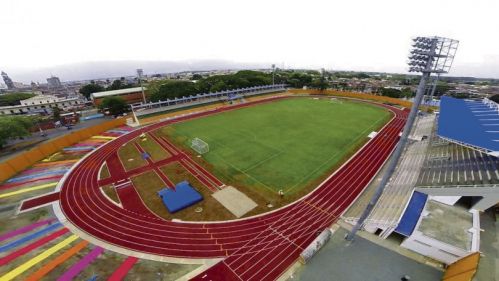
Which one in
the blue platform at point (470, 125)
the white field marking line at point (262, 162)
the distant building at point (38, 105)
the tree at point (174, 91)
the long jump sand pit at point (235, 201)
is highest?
the blue platform at point (470, 125)

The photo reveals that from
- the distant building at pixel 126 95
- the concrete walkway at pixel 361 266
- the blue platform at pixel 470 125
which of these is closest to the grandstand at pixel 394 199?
the concrete walkway at pixel 361 266

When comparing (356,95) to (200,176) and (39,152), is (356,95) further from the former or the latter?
(39,152)

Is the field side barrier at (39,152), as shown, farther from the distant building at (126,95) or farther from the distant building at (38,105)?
the distant building at (38,105)

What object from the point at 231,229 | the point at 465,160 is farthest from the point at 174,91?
the point at 465,160

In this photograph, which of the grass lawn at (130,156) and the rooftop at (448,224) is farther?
the grass lawn at (130,156)

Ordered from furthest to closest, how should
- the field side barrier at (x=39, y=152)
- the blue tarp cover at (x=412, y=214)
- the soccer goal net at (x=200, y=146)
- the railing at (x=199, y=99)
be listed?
the railing at (x=199, y=99)
the soccer goal net at (x=200, y=146)
the field side barrier at (x=39, y=152)
the blue tarp cover at (x=412, y=214)
